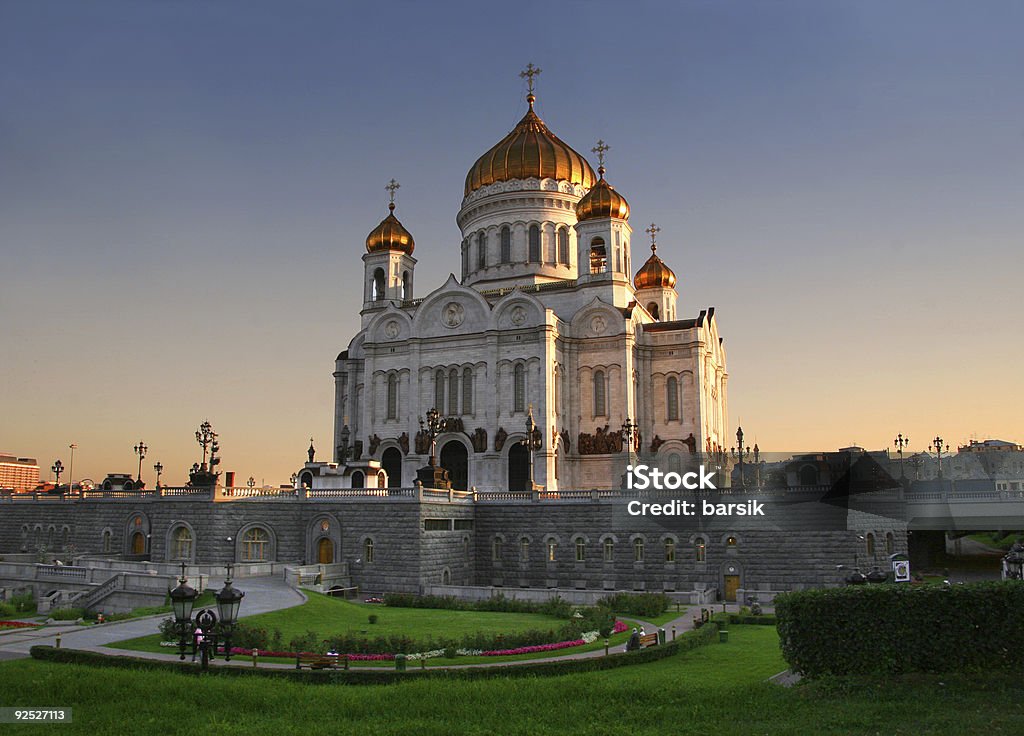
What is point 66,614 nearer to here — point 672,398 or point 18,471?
point 672,398

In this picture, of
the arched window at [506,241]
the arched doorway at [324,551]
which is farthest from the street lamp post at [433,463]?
the arched window at [506,241]

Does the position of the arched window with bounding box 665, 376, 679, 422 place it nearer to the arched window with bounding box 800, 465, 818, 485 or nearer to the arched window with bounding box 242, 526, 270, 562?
the arched window with bounding box 800, 465, 818, 485

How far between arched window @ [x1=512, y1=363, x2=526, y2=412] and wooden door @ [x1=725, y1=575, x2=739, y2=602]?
18.2 m

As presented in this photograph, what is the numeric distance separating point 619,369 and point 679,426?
5310 millimetres

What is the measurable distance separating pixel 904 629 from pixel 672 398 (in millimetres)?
38280

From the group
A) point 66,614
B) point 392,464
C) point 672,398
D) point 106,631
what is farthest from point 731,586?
point 66,614

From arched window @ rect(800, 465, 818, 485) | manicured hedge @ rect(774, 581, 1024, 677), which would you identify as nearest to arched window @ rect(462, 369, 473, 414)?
arched window @ rect(800, 465, 818, 485)

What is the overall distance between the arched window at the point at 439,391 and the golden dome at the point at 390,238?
11.5 metres

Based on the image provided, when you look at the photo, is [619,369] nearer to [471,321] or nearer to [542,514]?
[471,321]

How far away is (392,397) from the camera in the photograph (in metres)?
59.0

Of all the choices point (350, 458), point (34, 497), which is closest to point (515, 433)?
point (350, 458)

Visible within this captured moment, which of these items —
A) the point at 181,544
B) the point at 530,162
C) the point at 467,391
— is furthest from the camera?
the point at 530,162

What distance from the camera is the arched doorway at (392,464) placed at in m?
57.4

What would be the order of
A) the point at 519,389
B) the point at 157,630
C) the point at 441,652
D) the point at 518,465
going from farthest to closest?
the point at 519,389
the point at 518,465
the point at 157,630
the point at 441,652
